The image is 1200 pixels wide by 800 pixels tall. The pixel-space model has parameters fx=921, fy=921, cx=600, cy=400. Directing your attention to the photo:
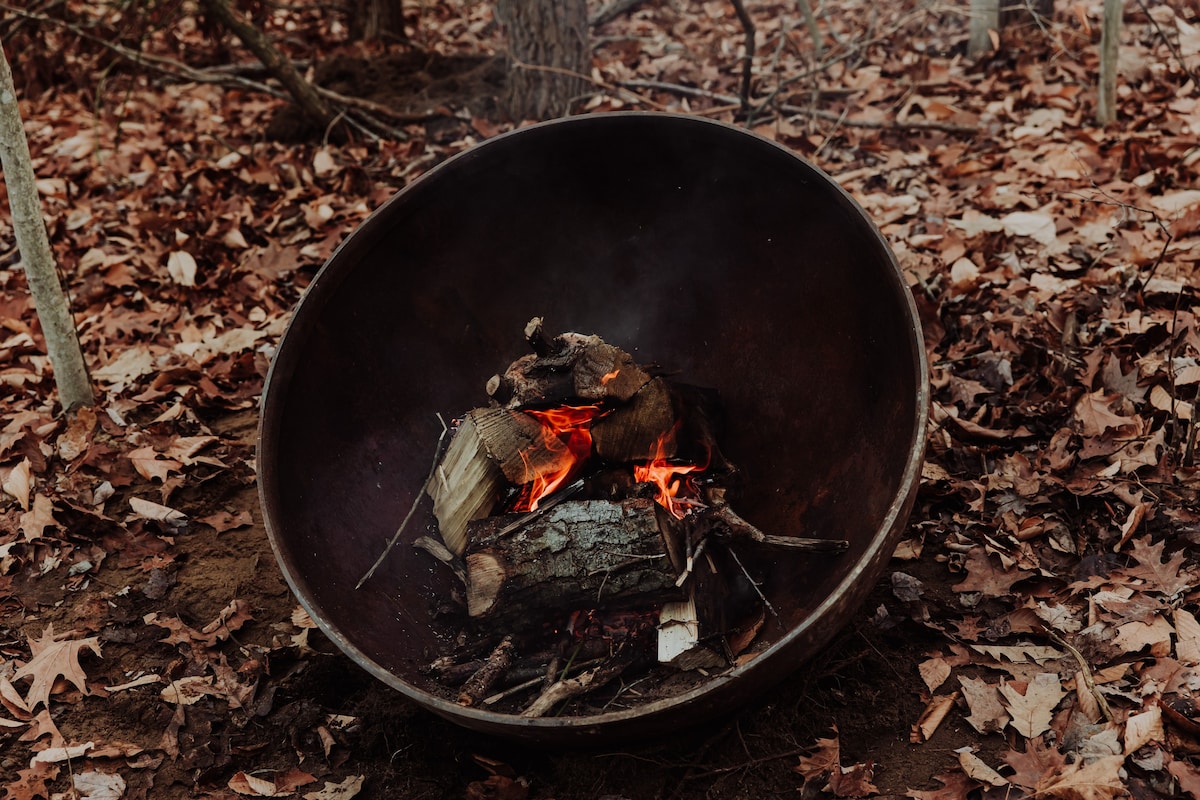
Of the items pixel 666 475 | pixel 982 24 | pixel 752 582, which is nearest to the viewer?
pixel 752 582

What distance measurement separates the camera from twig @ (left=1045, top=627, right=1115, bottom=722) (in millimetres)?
2421

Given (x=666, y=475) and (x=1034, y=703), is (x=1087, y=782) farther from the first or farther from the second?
(x=666, y=475)

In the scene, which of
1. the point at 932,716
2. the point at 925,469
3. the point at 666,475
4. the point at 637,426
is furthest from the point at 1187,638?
the point at 637,426

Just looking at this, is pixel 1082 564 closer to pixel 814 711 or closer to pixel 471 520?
pixel 814 711

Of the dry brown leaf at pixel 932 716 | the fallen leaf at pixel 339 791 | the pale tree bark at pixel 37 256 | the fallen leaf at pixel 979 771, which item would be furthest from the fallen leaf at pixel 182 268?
the fallen leaf at pixel 979 771

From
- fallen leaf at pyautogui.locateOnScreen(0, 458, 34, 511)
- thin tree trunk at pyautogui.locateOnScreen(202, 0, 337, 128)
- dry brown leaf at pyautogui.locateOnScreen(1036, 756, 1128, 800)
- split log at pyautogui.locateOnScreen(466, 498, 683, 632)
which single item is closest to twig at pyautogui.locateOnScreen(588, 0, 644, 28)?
thin tree trunk at pyautogui.locateOnScreen(202, 0, 337, 128)

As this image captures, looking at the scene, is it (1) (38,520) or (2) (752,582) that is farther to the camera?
(1) (38,520)

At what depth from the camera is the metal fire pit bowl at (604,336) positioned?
2.61 m

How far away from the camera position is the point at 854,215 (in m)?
2.68

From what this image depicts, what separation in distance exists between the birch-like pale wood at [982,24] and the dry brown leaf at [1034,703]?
4594 millimetres

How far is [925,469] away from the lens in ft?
11.0

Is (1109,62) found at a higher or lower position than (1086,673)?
higher

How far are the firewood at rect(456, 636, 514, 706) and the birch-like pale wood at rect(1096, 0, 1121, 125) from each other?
4.21m

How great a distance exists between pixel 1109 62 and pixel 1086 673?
11.4ft
